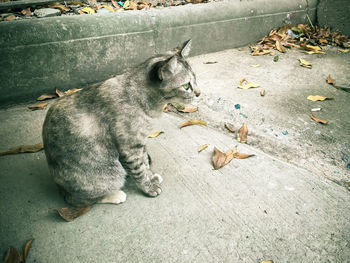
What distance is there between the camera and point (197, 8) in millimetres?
3734

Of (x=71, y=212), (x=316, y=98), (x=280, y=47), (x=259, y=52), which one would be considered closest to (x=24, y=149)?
(x=71, y=212)

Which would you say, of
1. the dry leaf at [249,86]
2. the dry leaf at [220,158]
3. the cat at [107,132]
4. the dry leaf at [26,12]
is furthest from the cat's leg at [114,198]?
the dry leaf at [26,12]

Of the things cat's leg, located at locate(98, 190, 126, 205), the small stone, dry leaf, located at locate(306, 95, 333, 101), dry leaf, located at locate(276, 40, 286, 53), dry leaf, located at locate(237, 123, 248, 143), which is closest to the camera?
cat's leg, located at locate(98, 190, 126, 205)

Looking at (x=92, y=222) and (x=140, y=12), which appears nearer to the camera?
(x=92, y=222)

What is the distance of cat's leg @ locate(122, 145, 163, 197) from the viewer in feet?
6.18

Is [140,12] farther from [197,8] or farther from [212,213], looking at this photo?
[212,213]

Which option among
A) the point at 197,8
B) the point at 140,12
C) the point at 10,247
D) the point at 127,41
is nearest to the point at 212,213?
the point at 10,247

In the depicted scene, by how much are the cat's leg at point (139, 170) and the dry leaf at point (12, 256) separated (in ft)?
2.92

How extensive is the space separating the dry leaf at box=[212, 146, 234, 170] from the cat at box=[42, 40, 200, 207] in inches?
22.6

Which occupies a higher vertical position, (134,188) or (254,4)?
(254,4)

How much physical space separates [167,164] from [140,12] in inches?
87.5

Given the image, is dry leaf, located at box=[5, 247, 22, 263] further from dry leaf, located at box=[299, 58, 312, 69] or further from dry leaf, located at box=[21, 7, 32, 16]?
dry leaf, located at box=[299, 58, 312, 69]

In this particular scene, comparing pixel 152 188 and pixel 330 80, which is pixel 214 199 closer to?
pixel 152 188

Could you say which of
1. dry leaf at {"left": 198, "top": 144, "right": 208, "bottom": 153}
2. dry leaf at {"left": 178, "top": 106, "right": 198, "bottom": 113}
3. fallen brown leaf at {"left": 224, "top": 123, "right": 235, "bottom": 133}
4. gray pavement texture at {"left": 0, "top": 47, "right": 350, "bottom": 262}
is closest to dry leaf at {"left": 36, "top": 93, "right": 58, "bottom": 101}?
gray pavement texture at {"left": 0, "top": 47, "right": 350, "bottom": 262}
